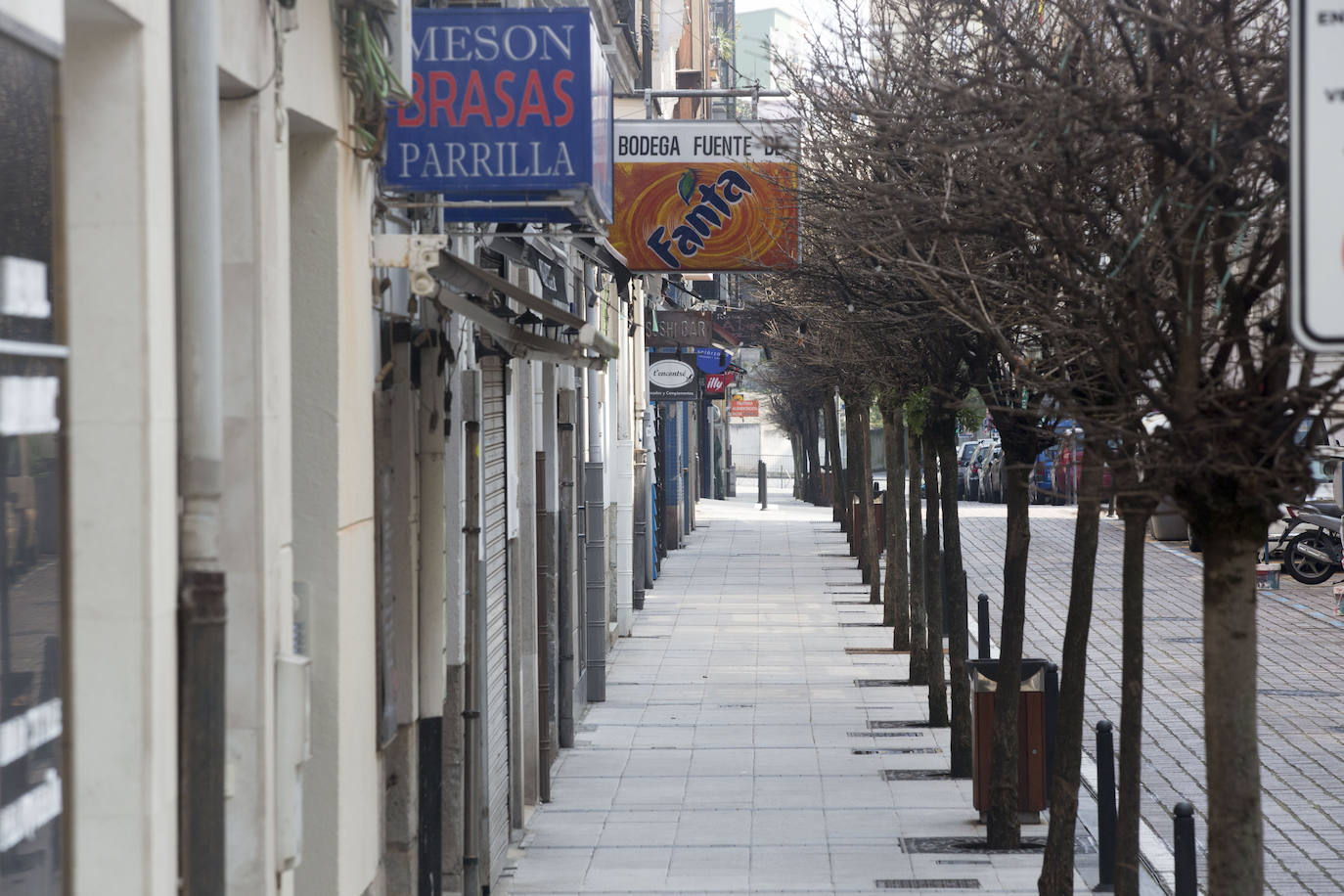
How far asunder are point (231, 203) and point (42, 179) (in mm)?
1216

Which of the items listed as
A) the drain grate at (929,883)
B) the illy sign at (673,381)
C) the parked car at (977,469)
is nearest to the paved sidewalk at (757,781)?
the drain grate at (929,883)

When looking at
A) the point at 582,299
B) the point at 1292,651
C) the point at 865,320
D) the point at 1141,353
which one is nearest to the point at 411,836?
the point at 1141,353

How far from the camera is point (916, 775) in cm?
1329

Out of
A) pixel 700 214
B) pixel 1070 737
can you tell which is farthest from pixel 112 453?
pixel 700 214

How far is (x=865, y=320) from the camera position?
1275cm

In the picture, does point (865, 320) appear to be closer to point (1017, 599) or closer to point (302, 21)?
point (1017, 599)

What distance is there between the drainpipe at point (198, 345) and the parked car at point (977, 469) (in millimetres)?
48653

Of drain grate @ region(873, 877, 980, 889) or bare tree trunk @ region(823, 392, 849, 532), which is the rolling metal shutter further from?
bare tree trunk @ region(823, 392, 849, 532)

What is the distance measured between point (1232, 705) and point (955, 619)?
8801 millimetres

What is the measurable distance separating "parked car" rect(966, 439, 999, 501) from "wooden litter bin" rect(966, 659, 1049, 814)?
41201 millimetres

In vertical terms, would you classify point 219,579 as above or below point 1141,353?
below

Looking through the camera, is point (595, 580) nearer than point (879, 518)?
Yes

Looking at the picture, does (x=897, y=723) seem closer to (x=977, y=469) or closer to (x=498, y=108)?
(x=498, y=108)

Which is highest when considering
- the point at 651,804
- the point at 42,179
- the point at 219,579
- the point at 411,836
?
the point at 42,179
